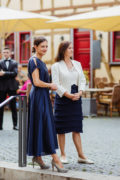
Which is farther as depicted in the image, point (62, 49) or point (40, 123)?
point (62, 49)

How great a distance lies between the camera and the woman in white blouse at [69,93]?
6344mm

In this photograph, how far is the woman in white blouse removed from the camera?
6344 mm

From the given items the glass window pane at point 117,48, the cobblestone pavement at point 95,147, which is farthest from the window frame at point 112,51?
the cobblestone pavement at point 95,147

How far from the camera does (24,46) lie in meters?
19.9

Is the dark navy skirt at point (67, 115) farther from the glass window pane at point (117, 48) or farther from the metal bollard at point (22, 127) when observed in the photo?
the glass window pane at point (117, 48)

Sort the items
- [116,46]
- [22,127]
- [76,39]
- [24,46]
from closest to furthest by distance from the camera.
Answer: [22,127]
[116,46]
[76,39]
[24,46]

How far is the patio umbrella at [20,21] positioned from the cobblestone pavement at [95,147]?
3336 millimetres

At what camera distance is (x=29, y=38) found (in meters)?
19.8

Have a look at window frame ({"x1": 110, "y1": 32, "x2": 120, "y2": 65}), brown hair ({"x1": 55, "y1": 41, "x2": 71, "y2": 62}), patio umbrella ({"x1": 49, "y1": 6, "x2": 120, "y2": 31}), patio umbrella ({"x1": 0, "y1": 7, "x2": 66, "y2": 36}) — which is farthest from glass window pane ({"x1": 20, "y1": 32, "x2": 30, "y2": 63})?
brown hair ({"x1": 55, "y1": 41, "x2": 71, "y2": 62})

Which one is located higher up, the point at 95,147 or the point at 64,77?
the point at 64,77

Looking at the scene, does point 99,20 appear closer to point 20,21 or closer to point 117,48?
point 20,21

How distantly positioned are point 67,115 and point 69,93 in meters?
0.30

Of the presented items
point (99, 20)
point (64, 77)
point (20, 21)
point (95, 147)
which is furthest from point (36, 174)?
point (20, 21)

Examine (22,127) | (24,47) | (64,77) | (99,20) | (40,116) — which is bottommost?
(22,127)
